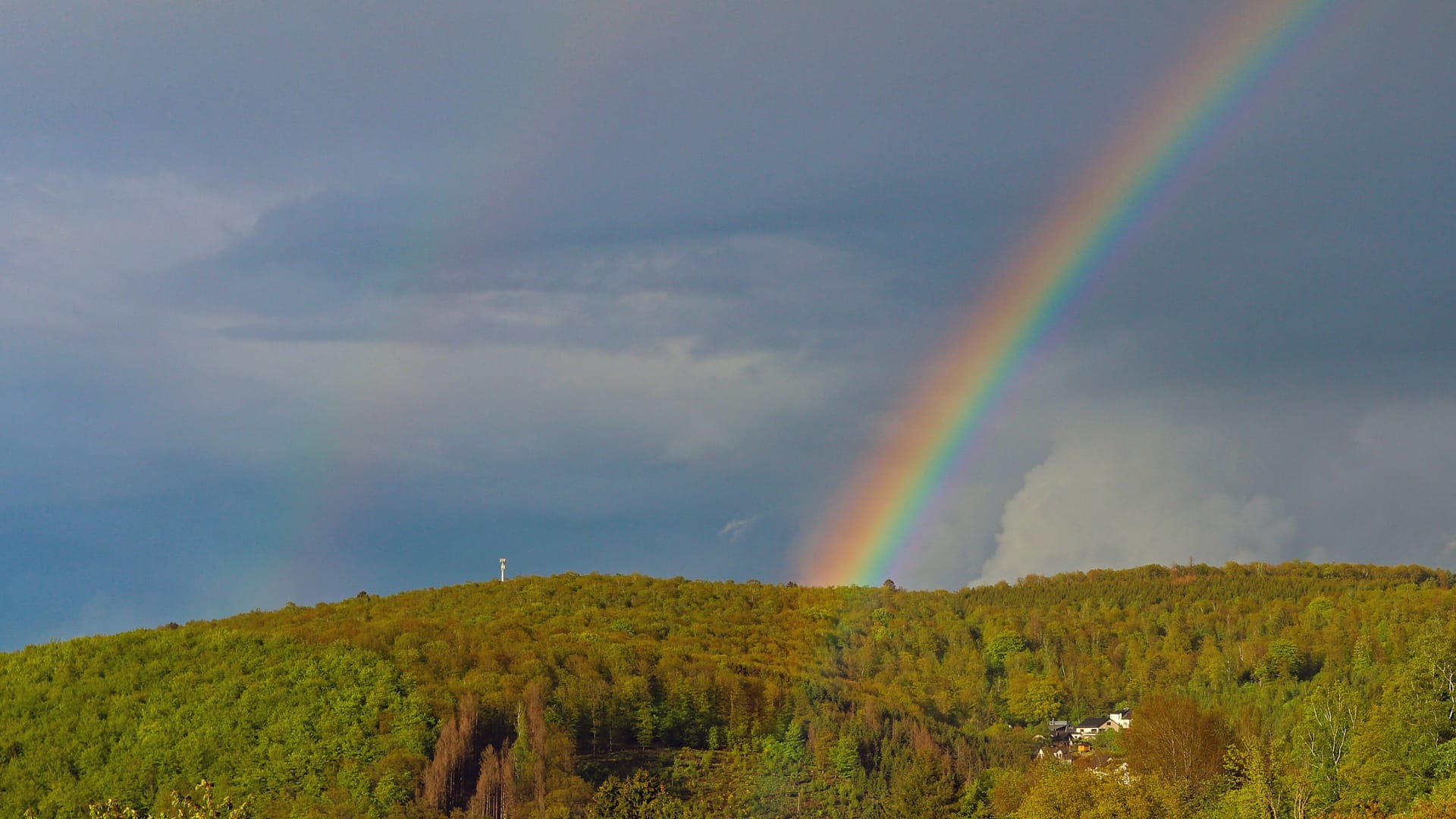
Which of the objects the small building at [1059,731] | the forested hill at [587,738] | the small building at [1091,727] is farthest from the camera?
the small building at [1091,727]

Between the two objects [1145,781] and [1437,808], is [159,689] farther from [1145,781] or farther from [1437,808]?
[1437,808]

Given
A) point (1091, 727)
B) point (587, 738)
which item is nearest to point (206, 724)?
point (587, 738)

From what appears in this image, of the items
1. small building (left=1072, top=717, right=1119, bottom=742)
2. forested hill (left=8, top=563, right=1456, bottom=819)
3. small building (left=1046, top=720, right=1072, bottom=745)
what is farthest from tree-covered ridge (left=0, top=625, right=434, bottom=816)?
small building (left=1072, top=717, right=1119, bottom=742)

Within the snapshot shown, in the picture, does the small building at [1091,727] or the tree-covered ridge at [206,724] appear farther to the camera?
the small building at [1091,727]

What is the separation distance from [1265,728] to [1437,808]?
78.4 m

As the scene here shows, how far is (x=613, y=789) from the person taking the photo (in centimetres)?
10200

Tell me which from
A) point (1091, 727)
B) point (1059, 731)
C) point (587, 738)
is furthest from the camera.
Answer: point (1059, 731)

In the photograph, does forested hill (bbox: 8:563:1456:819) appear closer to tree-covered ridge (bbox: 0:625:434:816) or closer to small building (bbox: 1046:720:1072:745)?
Result: tree-covered ridge (bbox: 0:625:434:816)

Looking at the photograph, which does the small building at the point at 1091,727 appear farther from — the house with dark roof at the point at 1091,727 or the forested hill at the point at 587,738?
the forested hill at the point at 587,738

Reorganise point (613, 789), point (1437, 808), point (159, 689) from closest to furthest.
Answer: point (1437, 808) → point (613, 789) → point (159, 689)

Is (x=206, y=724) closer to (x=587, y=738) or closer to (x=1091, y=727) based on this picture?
(x=587, y=738)

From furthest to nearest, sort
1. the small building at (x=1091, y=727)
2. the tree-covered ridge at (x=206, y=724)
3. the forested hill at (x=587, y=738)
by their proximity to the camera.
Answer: the small building at (x=1091, y=727) → the tree-covered ridge at (x=206, y=724) → the forested hill at (x=587, y=738)

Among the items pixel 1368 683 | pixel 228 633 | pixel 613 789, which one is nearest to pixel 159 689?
pixel 228 633

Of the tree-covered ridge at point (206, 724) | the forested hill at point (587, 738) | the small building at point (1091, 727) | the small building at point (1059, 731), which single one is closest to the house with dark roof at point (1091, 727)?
the small building at point (1091, 727)
